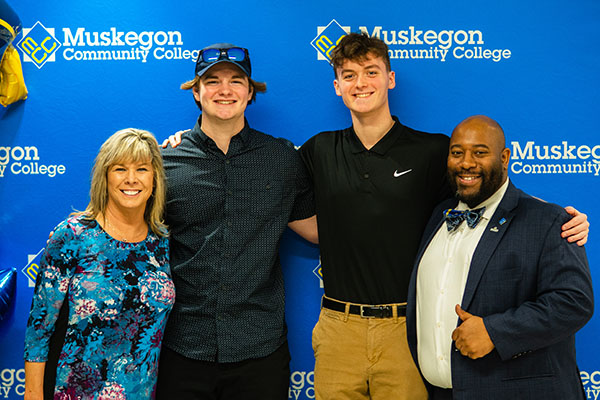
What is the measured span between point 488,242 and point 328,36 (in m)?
1.31

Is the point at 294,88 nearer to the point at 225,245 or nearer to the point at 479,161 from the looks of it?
the point at 225,245

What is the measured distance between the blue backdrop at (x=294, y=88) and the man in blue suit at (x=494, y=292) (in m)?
0.70

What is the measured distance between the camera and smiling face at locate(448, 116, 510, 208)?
1.88 m

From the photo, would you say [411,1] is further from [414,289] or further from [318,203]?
[414,289]

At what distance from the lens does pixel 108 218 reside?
199 centimetres

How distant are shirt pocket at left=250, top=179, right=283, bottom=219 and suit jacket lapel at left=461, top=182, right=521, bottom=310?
847 mm

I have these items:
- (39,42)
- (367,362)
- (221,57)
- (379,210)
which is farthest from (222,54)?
(367,362)

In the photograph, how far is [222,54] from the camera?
2201 millimetres

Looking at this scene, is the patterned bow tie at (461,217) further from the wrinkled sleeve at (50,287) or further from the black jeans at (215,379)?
the wrinkled sleeve at (50,287)

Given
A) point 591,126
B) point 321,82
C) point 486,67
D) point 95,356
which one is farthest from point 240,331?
point 591,126

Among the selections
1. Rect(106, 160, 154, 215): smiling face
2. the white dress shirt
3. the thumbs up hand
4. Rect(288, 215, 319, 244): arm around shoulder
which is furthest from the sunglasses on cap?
the thumbs up hand

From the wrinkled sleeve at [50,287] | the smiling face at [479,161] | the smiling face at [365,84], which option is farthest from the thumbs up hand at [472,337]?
the wrinkled sleeve at [50,287]

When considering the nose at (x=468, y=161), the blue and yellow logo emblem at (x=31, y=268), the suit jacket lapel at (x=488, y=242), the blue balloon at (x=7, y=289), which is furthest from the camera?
the blue and yellow logo emblem at (x=31, y=268)

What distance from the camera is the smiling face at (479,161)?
1.88 metres
